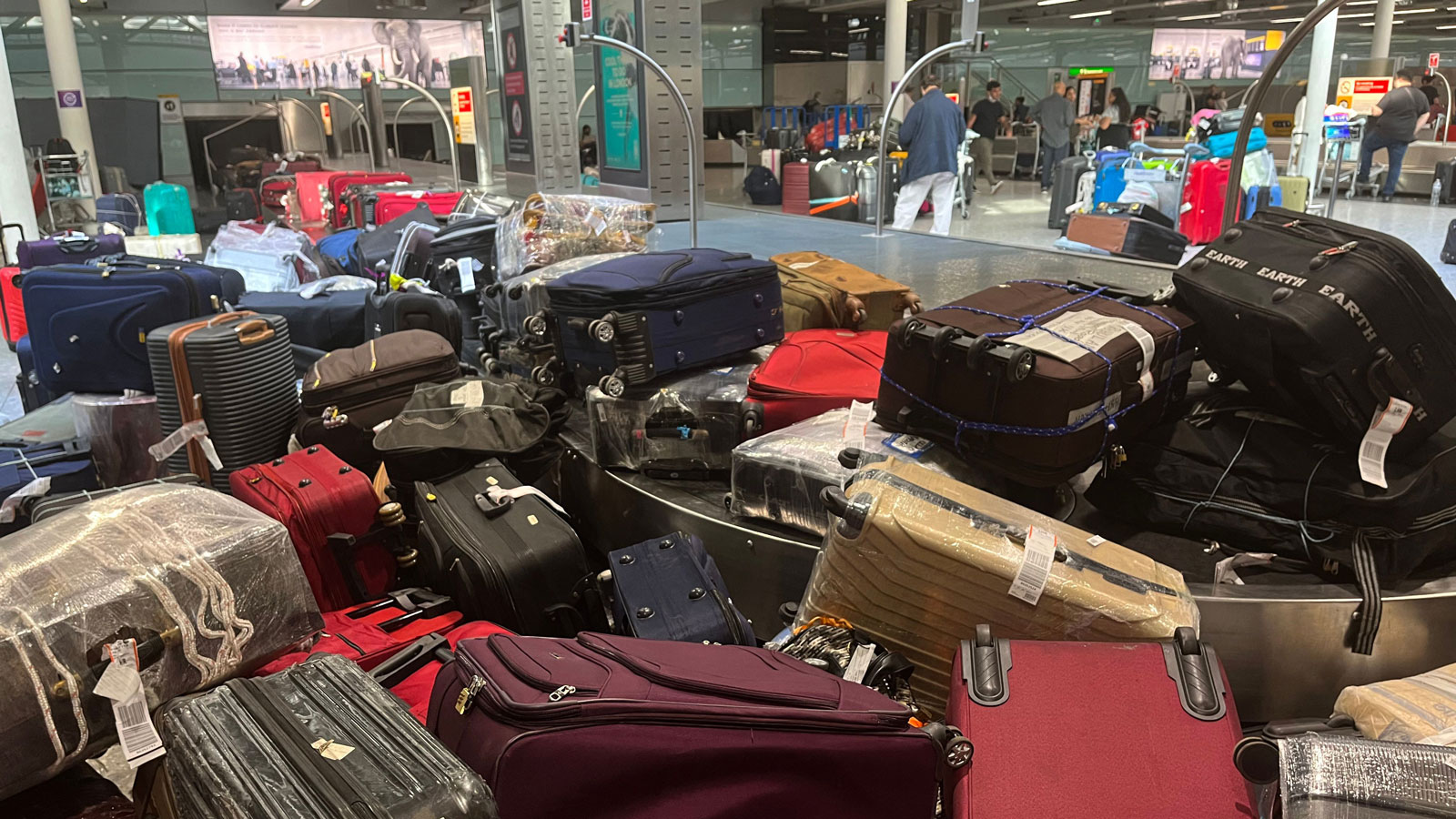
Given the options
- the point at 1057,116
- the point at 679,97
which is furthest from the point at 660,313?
the point at 1057,116

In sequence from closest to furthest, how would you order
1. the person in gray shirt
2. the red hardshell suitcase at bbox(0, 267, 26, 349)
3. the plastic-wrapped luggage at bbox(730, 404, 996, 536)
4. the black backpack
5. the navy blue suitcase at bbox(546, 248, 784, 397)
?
the plastic-wrapped luggage at bbox(730, 404, 996, 536) < the navy blue suitcase at bbox(546, 248, 784, 397) < the red hardshell suitcase at bbox(0, 267, 26, 349) < the person in gray shirt < the black backpack

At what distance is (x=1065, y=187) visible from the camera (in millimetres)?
12047

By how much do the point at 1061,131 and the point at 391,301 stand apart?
13324mm

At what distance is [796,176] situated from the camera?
1420 cm

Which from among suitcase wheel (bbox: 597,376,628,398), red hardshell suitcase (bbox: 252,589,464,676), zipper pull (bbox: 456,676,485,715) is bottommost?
red hardshell suitcase (bbox: 252,589,464,676)

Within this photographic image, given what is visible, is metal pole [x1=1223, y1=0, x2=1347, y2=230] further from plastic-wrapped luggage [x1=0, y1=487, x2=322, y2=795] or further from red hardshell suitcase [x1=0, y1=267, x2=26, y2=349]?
red hardshell suitcase [x1=0, y1=267, x2=26, y2=349]

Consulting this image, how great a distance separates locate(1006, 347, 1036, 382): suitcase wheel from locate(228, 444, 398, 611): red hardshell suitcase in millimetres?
1802

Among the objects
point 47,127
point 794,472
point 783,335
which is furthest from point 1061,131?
point 47,127

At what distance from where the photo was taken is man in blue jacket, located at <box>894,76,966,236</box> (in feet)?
32.9

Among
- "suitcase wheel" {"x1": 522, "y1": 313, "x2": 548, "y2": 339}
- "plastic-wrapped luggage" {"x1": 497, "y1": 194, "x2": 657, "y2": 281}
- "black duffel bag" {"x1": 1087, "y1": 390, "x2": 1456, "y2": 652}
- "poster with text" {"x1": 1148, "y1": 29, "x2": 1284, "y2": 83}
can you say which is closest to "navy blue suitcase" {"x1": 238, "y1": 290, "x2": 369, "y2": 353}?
"plastic-wrapped luggage" {"x1": 497, "y1": 194, "x2": 657, "y2": 281}

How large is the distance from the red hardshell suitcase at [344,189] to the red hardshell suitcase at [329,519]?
704 cm

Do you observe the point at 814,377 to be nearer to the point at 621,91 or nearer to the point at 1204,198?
the point at 621,91

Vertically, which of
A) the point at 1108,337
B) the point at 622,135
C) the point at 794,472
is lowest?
the point at 794,472

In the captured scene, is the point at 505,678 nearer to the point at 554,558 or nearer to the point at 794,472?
the point at 554,558
